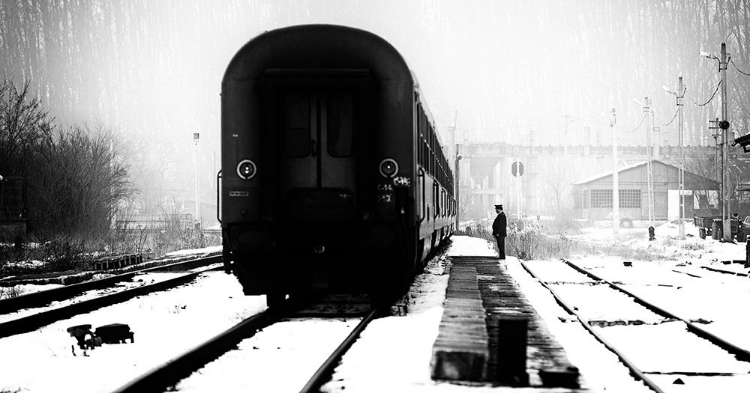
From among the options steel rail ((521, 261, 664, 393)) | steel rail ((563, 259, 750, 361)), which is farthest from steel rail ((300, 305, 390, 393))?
steel rail ((563, 259, 750, 361))

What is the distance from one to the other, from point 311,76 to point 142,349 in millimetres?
3617

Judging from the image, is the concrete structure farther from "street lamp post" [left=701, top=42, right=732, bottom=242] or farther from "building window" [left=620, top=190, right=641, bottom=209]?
"street lamp post" [left=701, top=42, right=732, bottom=242]

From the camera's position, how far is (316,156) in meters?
9.15

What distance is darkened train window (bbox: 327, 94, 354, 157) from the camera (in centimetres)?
916

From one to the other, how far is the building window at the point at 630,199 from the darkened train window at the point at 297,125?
63630 millimetres

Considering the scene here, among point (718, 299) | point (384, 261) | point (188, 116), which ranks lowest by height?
point (718, 299)

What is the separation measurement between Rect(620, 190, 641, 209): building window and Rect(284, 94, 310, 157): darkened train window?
209 feet

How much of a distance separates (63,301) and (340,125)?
5.66 meters

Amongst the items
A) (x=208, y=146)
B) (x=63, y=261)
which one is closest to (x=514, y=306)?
(x=63, y=261)

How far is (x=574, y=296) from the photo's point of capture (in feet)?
42.4

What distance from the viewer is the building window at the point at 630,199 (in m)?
68.2

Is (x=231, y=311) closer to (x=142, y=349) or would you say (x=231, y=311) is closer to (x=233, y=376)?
(x=142, y=349)

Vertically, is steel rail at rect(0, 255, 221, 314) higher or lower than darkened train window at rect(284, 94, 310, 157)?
lower

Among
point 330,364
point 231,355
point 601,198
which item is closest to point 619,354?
point 330,364
